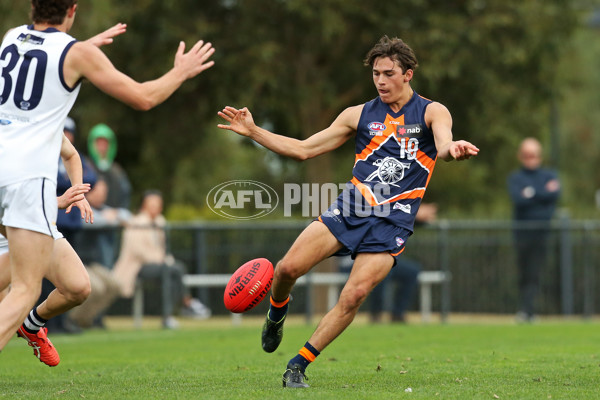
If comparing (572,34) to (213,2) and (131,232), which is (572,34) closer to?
(213,2)

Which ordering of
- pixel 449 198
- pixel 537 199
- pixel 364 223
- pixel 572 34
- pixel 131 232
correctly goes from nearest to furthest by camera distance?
1. pixel 364 223
2. pixel 131 232
3. pixel 537 199
4. pixel 572 34
5. pixel 449 198

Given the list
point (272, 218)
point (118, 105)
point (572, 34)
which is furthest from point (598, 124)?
point (118, 105)

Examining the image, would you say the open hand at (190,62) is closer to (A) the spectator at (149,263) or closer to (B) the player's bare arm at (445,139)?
(B) the player's bare arm at (445,139)

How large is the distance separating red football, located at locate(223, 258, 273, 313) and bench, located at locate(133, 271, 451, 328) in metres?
7.38

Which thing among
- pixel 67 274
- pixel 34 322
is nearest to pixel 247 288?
pixel 67 274

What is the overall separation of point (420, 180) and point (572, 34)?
44.5 feet

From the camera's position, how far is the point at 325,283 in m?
16.1

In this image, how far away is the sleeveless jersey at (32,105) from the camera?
5.82 meters

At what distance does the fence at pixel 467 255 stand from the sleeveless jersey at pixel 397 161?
7907 millimetres

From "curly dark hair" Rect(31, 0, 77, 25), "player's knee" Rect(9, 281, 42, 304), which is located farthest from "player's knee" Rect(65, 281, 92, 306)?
"curly dark hair" Rect(31, 0, 77, 25)

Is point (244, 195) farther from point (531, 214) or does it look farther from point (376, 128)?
point (531, 214)

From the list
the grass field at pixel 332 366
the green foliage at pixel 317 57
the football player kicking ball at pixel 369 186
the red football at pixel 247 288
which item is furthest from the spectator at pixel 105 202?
the football player kicking ball at pixel 369 186

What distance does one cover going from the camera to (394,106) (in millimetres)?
7340

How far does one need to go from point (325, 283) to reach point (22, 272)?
1051 cm
